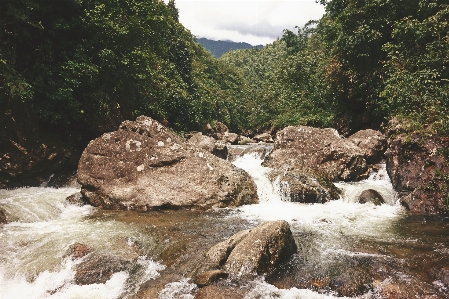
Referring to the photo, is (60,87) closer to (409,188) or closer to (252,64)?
(409,188)

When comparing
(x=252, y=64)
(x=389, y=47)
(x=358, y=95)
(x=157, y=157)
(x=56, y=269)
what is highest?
(x=252, y=64)

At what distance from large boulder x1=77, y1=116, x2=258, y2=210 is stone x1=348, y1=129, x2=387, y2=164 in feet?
26.9

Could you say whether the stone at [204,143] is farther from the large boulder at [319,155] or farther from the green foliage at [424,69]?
the green foliage at [424,69]

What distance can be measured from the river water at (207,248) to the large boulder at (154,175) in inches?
24.1

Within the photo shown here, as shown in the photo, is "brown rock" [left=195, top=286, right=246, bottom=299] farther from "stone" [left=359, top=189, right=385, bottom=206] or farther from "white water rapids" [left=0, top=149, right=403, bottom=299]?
"stone" [left=359, top=189, right=385, bottom=206]

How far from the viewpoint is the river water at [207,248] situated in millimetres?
6625

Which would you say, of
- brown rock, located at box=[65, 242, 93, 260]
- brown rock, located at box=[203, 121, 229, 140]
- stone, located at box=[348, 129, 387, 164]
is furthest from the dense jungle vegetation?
brown rock, located at box=[203, 121, 229, 140]

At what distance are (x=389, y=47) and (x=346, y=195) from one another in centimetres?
846

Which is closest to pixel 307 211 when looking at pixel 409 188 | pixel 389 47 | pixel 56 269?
pixel 409 188

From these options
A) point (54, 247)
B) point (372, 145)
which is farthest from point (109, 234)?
point (372, 145)

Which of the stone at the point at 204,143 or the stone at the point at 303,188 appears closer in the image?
the stone at the point at 303,188

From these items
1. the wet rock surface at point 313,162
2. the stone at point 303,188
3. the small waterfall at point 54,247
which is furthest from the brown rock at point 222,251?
the wet rock surface at point 313,162

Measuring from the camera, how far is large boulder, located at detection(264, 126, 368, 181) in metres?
16.7

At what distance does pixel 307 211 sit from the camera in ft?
40.5
